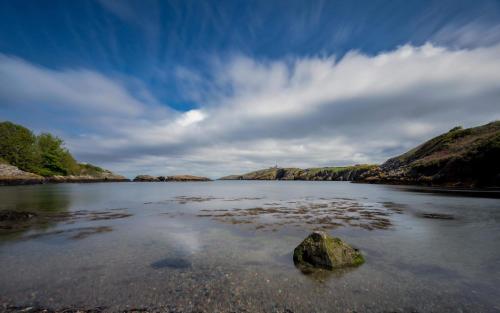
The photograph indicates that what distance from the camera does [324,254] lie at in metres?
10.6

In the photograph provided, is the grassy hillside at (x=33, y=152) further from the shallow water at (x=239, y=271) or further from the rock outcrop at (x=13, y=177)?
the shallow water at (x=239, y=271)

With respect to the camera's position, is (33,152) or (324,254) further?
(33,152)

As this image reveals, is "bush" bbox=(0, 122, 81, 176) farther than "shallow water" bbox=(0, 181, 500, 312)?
Yes

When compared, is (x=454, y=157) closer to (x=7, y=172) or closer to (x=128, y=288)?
(x=128, y=288)

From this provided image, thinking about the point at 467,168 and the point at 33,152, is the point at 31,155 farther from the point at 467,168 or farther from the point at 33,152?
the point at 467,168

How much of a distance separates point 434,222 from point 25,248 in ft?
95.3

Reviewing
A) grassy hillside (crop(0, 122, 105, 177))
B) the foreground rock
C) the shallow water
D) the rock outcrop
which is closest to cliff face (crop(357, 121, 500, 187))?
the shallow water

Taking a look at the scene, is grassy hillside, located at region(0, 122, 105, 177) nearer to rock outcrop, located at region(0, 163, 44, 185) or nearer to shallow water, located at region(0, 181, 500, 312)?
rock outcrop, located at region(0, 163, 44, 185)

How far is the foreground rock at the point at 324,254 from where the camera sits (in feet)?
34.6

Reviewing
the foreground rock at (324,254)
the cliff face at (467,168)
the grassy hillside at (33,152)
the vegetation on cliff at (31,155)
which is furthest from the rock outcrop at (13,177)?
the cliff face at (467,168)

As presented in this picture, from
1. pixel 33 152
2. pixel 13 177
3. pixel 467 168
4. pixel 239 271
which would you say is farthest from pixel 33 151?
pixel 467 168

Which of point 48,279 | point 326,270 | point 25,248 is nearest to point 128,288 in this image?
point 48,279

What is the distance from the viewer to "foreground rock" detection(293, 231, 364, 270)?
34.6 ft

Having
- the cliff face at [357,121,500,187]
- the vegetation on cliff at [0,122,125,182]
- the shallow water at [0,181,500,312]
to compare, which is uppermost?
the vegetation on cliff at [0,122,125,182]
